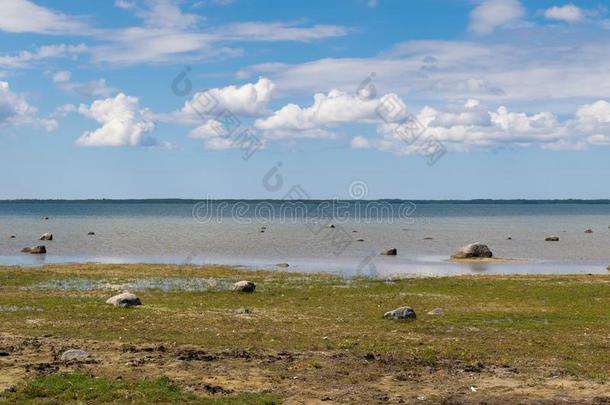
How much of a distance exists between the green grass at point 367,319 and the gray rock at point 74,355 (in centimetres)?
286

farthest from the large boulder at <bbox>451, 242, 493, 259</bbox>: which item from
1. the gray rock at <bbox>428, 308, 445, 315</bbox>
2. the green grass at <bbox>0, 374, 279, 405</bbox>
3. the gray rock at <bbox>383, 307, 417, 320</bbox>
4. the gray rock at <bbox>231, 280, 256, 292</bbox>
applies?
the green grass at <bbox>0, 374, 279, 405</bbox>

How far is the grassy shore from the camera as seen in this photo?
17672 mm

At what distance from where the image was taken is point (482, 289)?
4469cm

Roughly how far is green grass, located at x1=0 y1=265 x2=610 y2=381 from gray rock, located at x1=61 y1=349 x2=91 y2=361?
286 cm

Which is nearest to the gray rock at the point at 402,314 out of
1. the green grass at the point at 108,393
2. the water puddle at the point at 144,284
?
the green grass at the point at 108,393

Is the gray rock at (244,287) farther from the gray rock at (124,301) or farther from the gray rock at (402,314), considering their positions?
the gray rock at (402,314)

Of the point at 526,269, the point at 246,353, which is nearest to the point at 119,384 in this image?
the point at 246,353

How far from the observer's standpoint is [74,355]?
21.0 meters

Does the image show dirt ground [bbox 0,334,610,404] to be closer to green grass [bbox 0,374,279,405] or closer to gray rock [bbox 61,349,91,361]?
gray rock [bbox 61,349,91,361]

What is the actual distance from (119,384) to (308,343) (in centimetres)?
814

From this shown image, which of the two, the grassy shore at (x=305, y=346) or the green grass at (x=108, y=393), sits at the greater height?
the green grass at (x=108, y=393)

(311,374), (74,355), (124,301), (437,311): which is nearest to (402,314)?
(437,311)

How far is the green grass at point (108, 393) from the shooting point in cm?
1659

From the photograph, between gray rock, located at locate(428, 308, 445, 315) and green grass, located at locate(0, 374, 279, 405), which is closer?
green grass, located at locate(0, 374, 279, 405)
